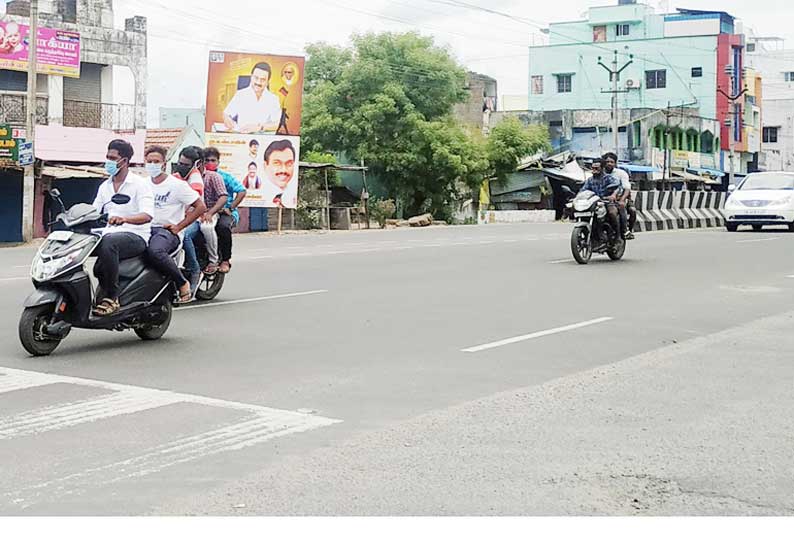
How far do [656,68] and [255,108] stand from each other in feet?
152

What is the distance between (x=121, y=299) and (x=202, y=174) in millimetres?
4189

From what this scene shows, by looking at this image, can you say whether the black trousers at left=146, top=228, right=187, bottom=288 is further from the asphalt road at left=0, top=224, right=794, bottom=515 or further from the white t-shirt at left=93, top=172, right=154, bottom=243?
the asphalt road at left=0, top=224, right=794, bottom=515

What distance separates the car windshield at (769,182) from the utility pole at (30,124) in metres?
19.1

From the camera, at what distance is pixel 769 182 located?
30781 millimetres

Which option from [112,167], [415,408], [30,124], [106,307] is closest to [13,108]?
[30,124]

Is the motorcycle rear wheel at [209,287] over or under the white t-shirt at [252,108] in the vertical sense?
under

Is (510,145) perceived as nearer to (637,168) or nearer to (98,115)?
(637,168)

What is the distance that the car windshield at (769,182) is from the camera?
30469 mm

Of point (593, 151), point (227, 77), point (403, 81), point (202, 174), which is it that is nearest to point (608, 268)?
point (202, 174)

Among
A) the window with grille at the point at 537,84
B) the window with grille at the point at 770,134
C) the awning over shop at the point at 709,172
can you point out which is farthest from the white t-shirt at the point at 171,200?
the window with grille at the point at 770,134

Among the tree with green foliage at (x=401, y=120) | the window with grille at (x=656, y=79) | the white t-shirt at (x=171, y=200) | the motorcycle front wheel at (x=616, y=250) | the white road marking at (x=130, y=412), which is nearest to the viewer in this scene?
the white road marking at (x=130, y=412)

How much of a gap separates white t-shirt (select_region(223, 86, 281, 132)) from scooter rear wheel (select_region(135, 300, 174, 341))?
28326 mm

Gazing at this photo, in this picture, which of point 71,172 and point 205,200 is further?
point 71,172

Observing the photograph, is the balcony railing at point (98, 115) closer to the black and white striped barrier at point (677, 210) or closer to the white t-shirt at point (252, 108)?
the white t-shirt at point (252, 108)
